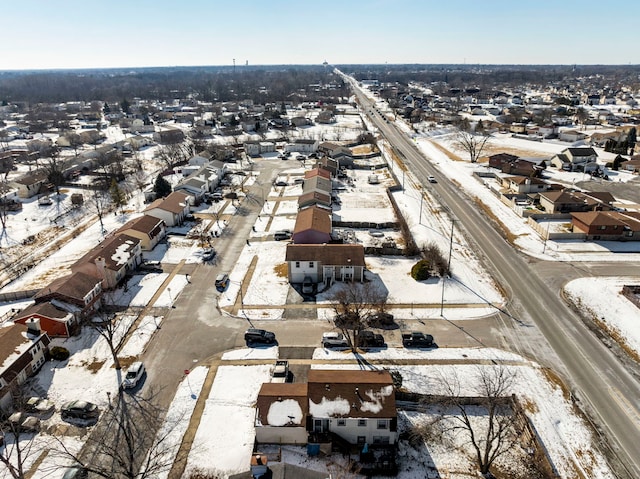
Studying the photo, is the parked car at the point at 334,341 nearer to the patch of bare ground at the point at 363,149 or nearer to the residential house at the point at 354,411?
the residential house at the point at 354,411

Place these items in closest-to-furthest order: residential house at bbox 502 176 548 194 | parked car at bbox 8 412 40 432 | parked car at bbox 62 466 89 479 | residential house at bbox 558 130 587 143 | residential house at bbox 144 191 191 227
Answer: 1. parked car at bbox 62 466 89 479
2. parked car at bbox 8 412 40 432
3. residential house at bbox 144 191 191 227
4. residential house at bbox 502 176 548 194
5. residential house at bbox 558 130 587 143

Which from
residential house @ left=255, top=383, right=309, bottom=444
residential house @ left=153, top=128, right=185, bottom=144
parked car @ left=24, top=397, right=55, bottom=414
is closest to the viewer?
residential house @ left=255, top=383, right=309, bottom=444

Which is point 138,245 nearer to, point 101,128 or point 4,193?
point 4,193

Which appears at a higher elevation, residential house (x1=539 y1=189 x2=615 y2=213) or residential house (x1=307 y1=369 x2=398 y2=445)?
residential house (x1=539 y1=189 x2=615 y2=213)

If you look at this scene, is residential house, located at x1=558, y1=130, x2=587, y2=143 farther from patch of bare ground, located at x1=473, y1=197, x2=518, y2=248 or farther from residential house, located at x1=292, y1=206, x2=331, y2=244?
residential house, located at x1=292, y1=206, x2=331, y2=244

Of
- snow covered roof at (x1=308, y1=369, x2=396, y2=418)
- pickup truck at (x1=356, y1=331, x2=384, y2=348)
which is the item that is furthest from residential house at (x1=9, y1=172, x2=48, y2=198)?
→ snow covered roof at (x1=308, y1=369, x2=396, y2=418)

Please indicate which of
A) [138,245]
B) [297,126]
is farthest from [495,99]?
[138,245]

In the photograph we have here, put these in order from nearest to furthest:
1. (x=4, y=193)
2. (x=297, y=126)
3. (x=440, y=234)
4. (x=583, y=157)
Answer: (x=440, y=234) < (x=4, y=193) < (x=583, y=157) < (x=297, y=126)

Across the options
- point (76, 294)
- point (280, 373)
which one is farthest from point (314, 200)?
point (280, 373)
